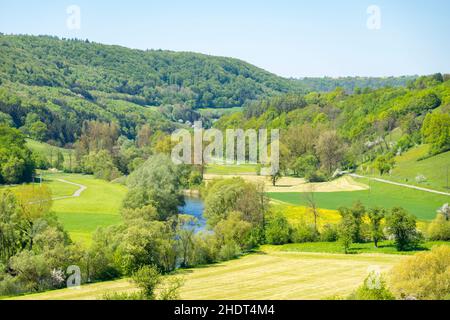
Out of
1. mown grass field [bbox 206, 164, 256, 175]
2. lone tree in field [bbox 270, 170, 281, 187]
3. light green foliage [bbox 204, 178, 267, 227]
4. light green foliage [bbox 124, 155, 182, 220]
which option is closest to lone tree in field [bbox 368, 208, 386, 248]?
light green foliage [bbox 204, 178, 267, 227]

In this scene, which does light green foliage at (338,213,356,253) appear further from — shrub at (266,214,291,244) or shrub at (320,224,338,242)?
shrub at (266,214,291,244)

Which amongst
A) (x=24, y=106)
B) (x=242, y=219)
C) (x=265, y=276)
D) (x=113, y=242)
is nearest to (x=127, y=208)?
(x=242, y=219)

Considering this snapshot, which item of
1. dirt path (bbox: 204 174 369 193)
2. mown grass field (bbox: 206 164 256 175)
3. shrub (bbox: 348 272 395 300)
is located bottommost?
dirt path (bbox: 204 174 369 193)

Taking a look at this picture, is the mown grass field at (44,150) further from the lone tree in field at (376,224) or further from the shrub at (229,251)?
the lone tree in field at (376,224)

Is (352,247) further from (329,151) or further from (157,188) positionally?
(329,151)

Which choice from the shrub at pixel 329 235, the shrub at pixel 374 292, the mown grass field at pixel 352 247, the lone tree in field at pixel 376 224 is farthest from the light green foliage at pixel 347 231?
the shrub at pixel 374 292

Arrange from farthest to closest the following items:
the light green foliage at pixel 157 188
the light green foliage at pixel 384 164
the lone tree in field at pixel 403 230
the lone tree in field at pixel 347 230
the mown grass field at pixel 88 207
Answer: the light green foliage at pixel 384 164 → the light green foliage at pixel 157 188 → the mown grass field at pixel 88 207 → the lone tree in field at pixel 347 230 → the lone tree in field at pixel 403 230

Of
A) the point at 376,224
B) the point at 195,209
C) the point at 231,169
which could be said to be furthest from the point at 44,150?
the point at 376,224
